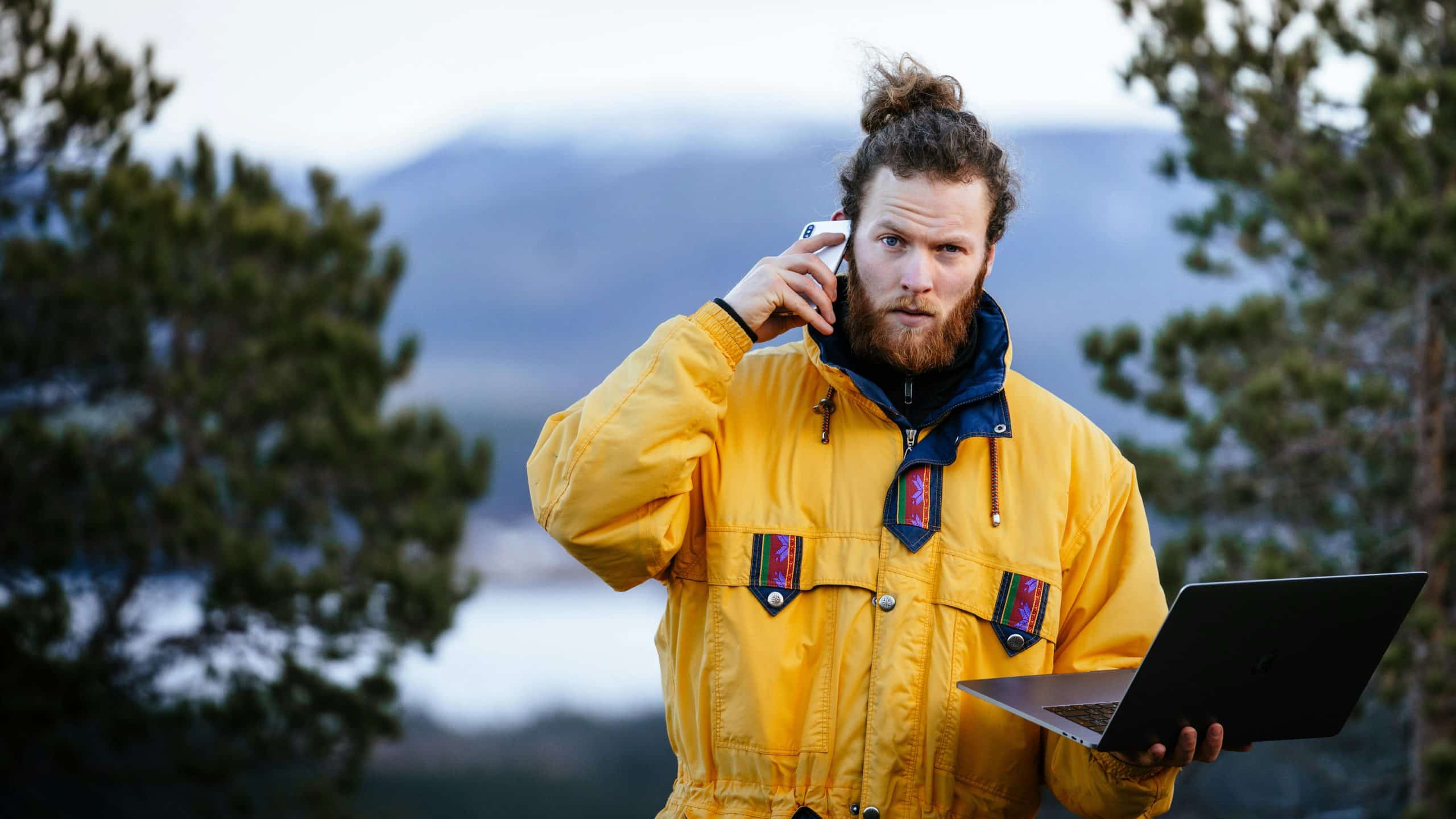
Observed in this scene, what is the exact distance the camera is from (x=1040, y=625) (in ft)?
5.64

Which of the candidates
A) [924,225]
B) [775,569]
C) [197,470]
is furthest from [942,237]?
[197,470]

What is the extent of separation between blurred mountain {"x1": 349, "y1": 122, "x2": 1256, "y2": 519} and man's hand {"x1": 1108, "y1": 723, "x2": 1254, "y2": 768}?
20.2 metres

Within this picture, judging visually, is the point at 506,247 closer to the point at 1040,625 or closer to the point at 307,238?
the point at 307,238

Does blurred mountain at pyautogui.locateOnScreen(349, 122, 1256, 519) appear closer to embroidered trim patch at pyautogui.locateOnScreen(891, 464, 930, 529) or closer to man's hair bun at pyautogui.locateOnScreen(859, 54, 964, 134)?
man's hair bun at pyautogui.locateOnScreen(859, 54, 964, 134)

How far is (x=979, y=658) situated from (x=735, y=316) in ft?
1.90

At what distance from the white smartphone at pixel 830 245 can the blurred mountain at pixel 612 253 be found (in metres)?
19.9

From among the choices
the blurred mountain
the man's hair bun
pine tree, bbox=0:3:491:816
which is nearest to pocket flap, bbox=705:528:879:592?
the man's hair bun

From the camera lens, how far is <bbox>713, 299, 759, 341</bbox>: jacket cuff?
67.9 inches

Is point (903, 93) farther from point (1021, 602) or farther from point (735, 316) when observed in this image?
point (1021, 602)

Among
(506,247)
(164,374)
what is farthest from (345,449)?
(506,247)

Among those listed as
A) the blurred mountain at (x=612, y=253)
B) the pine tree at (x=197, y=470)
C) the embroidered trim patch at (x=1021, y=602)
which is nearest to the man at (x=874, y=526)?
the embroidered trim patch at (x=1021, y=602)

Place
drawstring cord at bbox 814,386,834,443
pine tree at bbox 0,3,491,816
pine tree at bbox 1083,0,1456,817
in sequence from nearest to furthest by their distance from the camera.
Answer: drawstring cord at bbox 814,386,834,443, pine tree at bbox 1083,0,1456,817, pine tree at bbox 0,3,491,816

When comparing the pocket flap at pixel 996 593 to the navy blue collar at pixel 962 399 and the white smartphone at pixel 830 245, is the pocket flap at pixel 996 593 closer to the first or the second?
the navy blue collar at pixel 962 399

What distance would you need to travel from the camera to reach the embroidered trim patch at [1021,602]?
5.60ft
